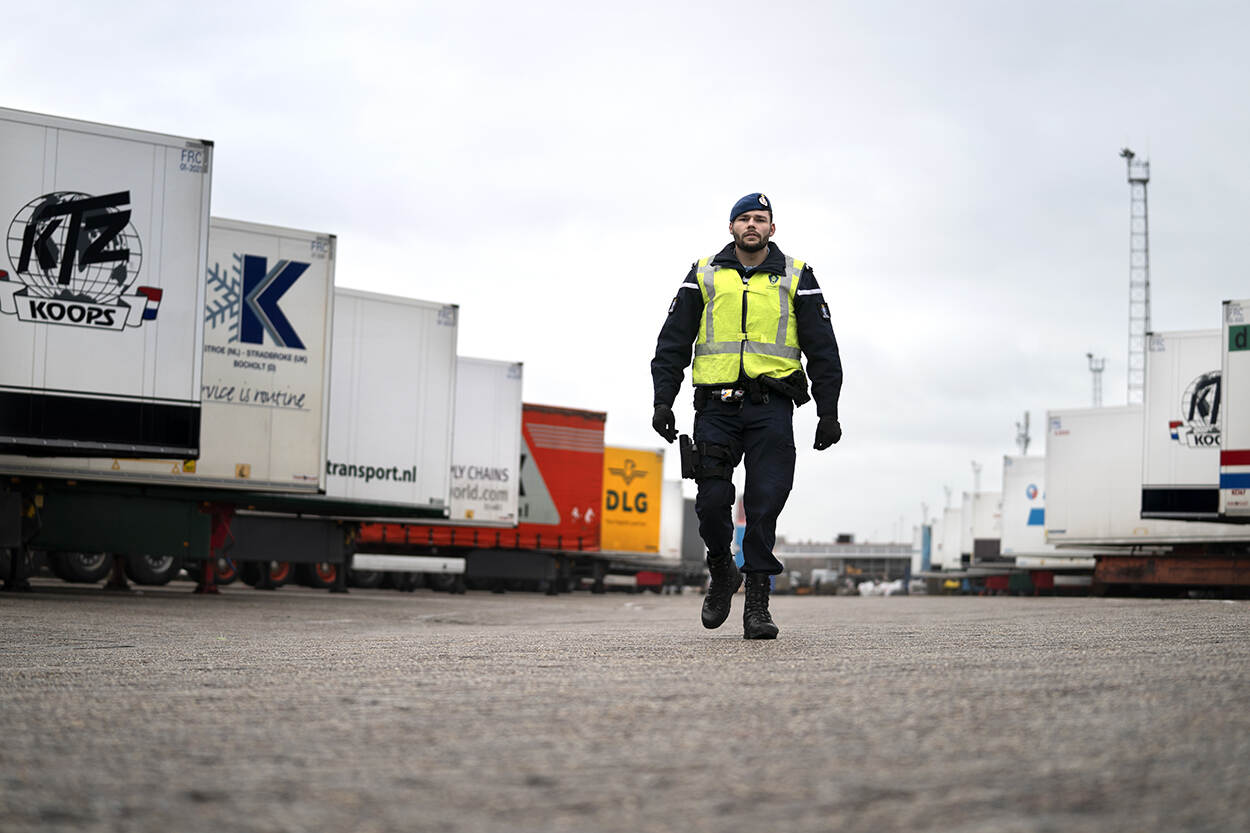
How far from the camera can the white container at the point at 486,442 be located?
83.0 feet

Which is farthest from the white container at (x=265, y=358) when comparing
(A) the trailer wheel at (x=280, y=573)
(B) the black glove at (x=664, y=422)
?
(B) the black glove at (x=664, y=422)

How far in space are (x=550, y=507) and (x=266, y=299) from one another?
52.9ft

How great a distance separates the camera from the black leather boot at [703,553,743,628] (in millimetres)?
6797

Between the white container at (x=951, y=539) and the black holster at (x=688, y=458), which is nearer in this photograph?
the black holster at (x=688, y=458)

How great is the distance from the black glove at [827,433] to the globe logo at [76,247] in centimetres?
838

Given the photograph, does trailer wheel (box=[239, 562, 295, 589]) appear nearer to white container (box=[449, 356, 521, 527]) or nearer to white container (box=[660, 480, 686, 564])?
white container (box=[449, 356, 521, 527])

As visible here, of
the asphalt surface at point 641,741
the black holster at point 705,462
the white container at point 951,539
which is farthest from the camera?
the white container at point 951,539

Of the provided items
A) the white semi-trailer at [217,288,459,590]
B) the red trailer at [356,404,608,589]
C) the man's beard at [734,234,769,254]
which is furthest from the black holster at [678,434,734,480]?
the red trailer at [356,404,608,589]

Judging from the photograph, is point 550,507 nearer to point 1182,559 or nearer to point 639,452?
point 639,452

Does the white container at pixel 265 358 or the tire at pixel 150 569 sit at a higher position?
the white container at pixel 265 358

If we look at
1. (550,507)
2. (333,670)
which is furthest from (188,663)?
(550,507)

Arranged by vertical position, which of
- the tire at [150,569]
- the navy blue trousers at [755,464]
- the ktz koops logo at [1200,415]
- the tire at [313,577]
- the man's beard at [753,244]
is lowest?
the tire at [313,577]

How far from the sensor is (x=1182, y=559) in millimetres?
25547

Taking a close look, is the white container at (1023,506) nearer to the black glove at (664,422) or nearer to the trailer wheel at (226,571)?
the trailer wheel at (226,571)
